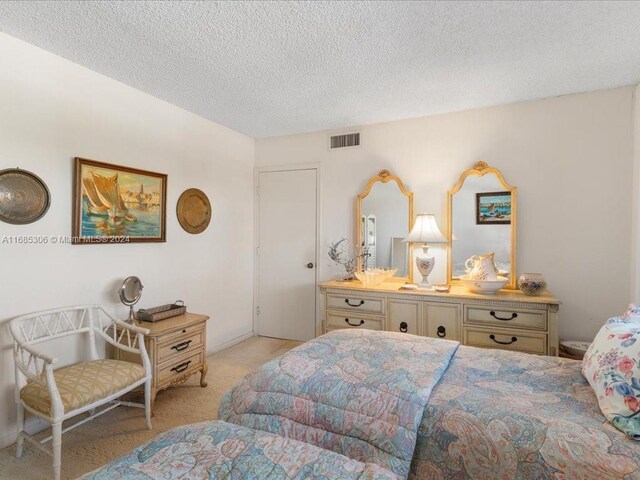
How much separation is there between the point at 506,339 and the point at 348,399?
189cm

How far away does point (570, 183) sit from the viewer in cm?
296

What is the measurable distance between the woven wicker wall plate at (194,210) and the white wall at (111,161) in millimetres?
62

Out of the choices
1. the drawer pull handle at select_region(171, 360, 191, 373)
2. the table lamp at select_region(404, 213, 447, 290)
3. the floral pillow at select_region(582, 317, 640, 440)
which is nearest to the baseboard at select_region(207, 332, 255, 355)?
the drawer pull handle at select_region(171, 360, 191, 373)

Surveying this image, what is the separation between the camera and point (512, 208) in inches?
122

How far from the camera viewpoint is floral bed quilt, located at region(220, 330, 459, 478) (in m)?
1.25

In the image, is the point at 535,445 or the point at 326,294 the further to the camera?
the point at 326,294

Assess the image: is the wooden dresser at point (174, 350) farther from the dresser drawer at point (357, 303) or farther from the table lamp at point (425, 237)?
the table lamp at point (425, 237)

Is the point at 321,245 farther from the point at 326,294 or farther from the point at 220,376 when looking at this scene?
the point at 220,376

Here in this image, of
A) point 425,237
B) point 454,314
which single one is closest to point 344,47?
point 425,237

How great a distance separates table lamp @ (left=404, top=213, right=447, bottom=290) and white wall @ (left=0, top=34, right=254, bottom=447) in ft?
6.77

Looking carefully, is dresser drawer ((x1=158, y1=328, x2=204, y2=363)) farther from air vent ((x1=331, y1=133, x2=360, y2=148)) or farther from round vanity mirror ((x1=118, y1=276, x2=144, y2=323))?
air vent ((x1=331, y1=133, x2=360, y2=148))

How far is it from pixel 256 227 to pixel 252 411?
9.98 feet

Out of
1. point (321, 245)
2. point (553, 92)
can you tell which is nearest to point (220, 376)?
point (321, 245)

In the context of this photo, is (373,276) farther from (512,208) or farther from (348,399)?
(348,399)
